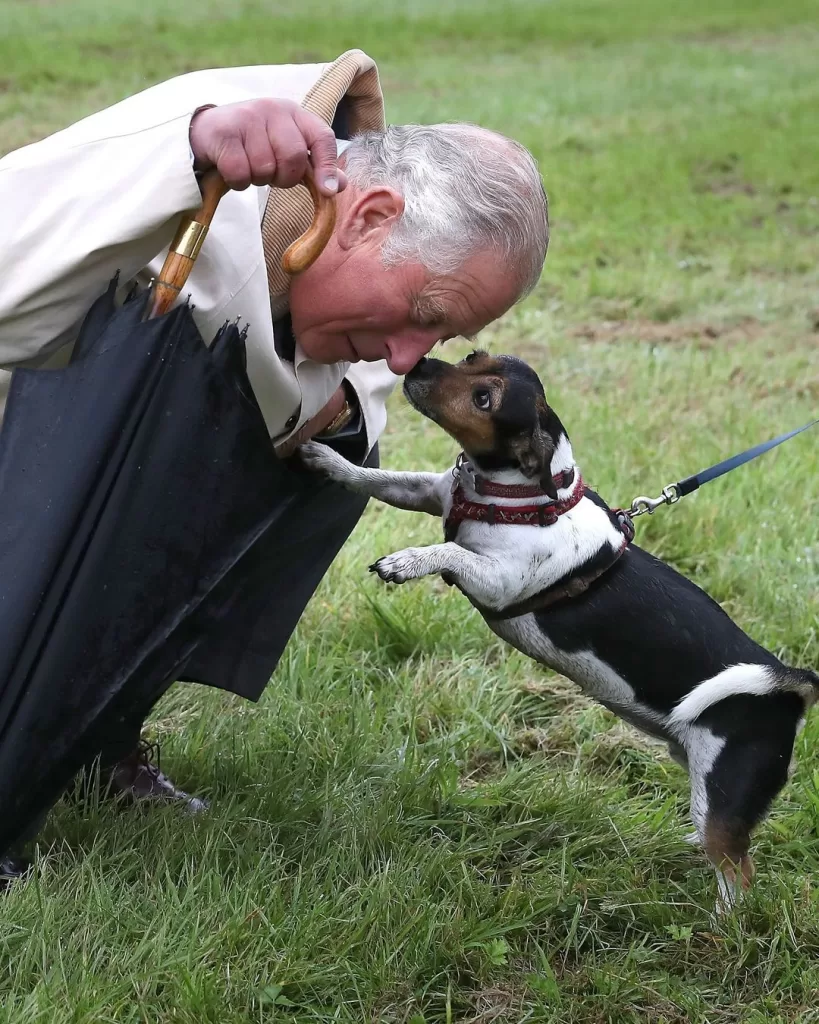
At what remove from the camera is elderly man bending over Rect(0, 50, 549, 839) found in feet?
6.51

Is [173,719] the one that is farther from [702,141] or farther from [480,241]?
[702,141]

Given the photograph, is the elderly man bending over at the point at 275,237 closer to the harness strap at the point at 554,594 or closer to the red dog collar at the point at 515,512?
the red dog collar at the point at 515,512

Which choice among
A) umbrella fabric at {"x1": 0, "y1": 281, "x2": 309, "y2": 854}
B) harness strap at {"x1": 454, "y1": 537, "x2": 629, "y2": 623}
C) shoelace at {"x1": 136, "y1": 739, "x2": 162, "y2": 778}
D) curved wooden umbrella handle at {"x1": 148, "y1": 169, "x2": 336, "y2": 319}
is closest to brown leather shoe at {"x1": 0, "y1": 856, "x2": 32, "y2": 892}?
umbrella fabric at {"x1": 0, "y1": 281, "x2": 309, "y2": 854}

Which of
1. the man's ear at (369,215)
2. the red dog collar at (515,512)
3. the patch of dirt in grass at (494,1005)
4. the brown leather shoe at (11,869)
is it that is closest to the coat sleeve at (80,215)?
the man's ear at (369,215)

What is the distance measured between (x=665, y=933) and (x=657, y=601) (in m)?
0.66

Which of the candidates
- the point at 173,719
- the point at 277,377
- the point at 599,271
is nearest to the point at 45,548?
the point at 277,377

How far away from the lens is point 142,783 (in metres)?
2.68

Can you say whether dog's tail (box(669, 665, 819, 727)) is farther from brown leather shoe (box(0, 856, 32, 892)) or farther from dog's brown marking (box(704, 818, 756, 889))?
brown leather shoe (box(0, 856, 32, 892))

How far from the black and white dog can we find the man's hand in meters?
0.59

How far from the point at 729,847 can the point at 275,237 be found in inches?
59.7

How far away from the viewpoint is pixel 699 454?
4469 millimetres

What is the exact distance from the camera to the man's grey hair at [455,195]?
2225mm

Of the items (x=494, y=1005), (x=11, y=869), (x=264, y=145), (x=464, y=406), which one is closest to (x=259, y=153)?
(x=264, y=145)

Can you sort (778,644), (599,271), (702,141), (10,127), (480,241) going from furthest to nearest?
(702,141)
(10,127)
(599,271)
(778,644)
(480,241)
